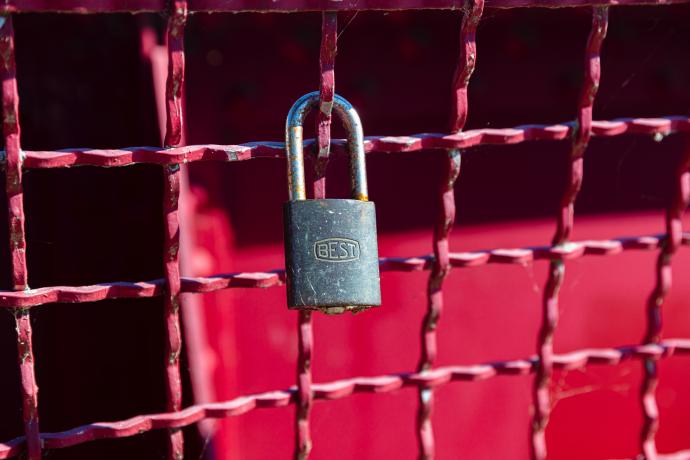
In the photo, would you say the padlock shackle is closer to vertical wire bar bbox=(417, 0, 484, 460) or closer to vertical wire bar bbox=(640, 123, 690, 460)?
vertical wire bar bbox=(417, 0, 484, 460)

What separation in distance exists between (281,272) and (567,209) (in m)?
0.46

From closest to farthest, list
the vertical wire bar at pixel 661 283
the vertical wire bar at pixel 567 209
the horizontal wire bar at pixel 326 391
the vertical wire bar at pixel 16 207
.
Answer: the vertical wire bar at pixel 16 207 → the horizontal wire bar at pixel 326 391 → the vertical wire bar at pixel 567 209 → the vertical wire bar at pixel 661 283

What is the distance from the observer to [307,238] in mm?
1004

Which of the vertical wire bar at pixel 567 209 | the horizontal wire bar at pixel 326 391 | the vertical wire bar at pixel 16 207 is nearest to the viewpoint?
the vertical wire bar at pixel 16 207

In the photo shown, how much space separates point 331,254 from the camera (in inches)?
39.3

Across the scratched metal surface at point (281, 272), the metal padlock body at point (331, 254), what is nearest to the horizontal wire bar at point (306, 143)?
the scratched metal surface at point (281, 272)

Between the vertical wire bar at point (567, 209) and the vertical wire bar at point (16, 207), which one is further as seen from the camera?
the vertical wire bar at point (567, 209)

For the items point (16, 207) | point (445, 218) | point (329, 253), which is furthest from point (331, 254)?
point (16, 207)

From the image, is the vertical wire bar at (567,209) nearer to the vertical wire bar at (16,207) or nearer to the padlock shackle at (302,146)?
the padlock shackle at (302,146)

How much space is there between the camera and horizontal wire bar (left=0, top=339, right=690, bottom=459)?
1091 mm

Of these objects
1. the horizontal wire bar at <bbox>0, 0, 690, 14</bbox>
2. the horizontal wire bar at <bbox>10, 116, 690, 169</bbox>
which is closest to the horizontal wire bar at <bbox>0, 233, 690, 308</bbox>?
the horizontal wire bar at <bbox>10, 116, 690, 169</bbox>

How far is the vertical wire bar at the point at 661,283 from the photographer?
135 cm

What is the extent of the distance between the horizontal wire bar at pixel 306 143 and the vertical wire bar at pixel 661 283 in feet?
0.33

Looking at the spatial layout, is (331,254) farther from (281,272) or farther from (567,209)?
(567,209)
